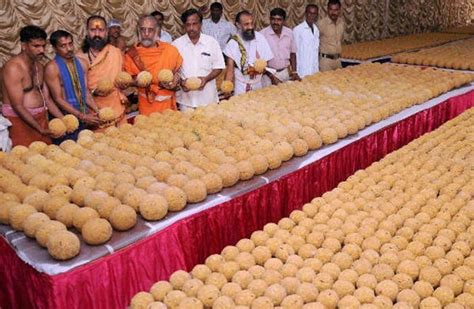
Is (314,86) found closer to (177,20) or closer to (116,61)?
(116,61)

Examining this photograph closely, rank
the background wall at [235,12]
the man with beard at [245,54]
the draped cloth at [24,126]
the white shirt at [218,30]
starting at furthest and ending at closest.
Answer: the white shirt at [218,30] → the background wall at [235,12] → the man with beard at [245,54] → the draped cloth at [24,126]

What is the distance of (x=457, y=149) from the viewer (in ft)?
12.2

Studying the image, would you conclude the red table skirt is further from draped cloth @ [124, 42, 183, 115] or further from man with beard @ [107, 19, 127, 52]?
man with beard @ [107, 19, 127, 52]

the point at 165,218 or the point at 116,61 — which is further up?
the point at 116,61

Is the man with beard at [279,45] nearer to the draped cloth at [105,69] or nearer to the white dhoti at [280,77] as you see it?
the white dhoti at [280,77]

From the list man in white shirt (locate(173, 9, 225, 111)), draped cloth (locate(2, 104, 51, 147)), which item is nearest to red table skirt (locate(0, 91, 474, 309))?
man in white shirt (locate(173, 9, 225, 111))

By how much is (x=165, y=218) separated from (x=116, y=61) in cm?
251

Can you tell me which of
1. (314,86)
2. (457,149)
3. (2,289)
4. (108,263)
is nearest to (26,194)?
(2,289)

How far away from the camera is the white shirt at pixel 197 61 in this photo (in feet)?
16.2

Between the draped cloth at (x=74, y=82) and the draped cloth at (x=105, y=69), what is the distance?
17cm

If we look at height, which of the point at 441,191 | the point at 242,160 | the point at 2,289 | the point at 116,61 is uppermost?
the point at 116,61

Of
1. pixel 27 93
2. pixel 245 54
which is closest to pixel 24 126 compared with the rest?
pixel 27 93

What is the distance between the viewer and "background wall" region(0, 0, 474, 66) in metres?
6.41

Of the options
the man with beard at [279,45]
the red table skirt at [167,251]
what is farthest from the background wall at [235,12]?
the red table skirt at [167,251]
